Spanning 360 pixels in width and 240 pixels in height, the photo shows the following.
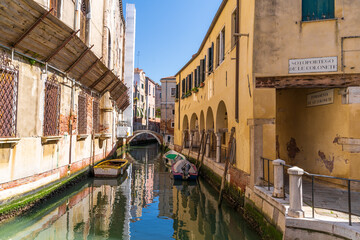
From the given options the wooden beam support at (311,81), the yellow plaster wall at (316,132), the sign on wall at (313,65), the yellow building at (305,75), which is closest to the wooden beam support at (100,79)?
the yellow building at (305,75)

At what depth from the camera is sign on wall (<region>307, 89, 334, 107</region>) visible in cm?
639

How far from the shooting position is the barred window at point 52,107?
7.54 m

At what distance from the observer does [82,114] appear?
11000mm

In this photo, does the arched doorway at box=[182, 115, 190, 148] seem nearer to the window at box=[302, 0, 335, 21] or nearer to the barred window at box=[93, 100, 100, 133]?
the barred window at box=[93, 100, 100, 133]

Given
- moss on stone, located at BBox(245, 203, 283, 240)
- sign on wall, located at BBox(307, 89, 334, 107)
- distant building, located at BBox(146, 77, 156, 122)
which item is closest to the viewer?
moss on stone, located at BBox(245, 203, 283, 240)

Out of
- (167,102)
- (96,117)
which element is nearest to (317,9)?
(96,117)

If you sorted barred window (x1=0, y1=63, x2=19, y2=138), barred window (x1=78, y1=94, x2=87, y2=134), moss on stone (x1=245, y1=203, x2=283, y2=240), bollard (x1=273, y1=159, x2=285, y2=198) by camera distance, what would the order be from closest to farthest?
moss on stone (x1=245, y1=203, x2=283, y2=240) → bollard (x1=273, y1=159, x2=285, y2=198) → barred window (x1=0, y1=63, x2=19, y2=138) → barred window (x1=78, y1=94, x2=87, y2=134)

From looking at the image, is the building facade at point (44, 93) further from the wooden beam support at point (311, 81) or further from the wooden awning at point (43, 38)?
the wooden beam support at point (311, 81)

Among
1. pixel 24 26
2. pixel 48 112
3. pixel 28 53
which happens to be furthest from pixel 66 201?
pixel 24 26

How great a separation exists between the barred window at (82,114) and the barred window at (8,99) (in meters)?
4.63

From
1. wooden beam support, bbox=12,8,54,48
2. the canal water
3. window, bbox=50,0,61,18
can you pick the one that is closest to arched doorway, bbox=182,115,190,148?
the canal water

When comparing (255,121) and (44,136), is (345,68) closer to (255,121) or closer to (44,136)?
(255,121)

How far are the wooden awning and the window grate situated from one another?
49cm

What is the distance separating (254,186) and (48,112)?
612 cm
